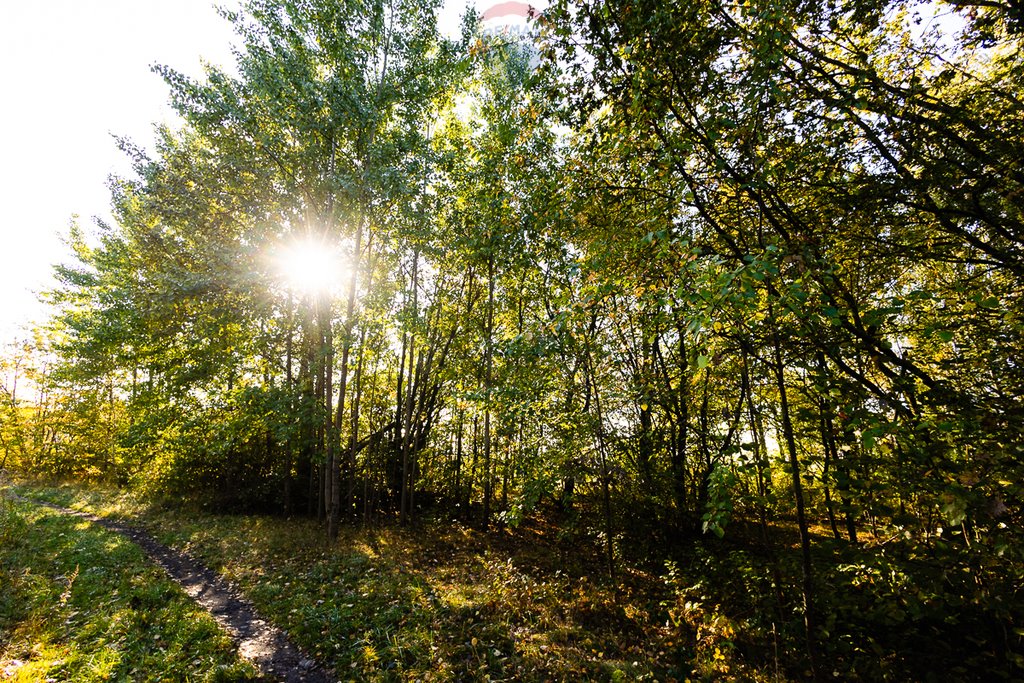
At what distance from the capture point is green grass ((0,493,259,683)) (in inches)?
222

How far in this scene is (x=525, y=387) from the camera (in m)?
6.71

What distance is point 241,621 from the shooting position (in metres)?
7.89

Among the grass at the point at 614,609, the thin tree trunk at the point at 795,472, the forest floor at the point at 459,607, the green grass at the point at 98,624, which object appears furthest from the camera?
the forest floor at the point at 459,607

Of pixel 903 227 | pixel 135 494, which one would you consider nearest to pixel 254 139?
pixel 903 227

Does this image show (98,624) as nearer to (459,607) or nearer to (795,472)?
(459,607)

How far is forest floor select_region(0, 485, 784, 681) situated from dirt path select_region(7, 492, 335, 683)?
0.21 metres

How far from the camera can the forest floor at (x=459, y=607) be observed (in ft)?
20.6

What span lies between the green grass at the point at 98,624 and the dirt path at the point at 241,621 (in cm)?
31

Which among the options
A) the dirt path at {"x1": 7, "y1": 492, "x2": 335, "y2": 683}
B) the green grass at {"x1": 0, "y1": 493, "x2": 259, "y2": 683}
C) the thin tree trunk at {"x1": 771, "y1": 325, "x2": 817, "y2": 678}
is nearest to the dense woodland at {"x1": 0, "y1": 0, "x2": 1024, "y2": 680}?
the thin tree trunk at {"x1": 771, "y1": 325, "x2": 817, "y2": 678}

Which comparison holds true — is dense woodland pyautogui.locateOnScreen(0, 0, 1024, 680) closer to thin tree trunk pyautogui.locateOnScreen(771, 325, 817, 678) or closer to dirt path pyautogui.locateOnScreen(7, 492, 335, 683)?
thin tree trunk pyautogui.locateOnScreen(771, 325, 817, 678)

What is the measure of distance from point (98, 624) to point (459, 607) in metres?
5.93

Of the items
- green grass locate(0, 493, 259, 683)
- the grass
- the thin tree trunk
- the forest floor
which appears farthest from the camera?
the forest floor

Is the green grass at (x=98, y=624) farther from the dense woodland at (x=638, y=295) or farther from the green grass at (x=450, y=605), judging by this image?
the dense woodland at (x=638, y=295)

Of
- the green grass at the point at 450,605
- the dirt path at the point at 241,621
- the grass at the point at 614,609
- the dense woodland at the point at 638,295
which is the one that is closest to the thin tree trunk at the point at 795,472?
the dense woodland at the point at 638,295
